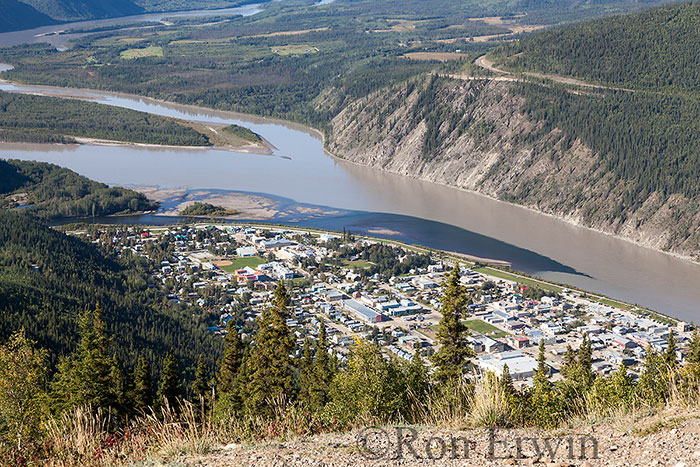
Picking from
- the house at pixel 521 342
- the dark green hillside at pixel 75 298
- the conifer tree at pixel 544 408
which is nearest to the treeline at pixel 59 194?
the dark green hillside at pixel 75 298

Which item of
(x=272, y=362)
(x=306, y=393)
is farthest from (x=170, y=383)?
(x=272, y=362)

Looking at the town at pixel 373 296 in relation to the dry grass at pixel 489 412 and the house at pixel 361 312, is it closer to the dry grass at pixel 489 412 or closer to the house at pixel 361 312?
the house at pixel 361 312

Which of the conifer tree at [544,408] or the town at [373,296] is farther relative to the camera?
the town at [373,296]

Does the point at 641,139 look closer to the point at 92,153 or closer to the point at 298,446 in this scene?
the point at 92,153

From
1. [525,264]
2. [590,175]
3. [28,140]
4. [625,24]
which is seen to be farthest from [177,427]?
[28,140]

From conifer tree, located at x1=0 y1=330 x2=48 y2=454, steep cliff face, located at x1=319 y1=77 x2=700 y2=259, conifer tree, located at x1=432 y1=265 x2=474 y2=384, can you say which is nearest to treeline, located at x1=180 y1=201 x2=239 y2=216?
steep cliff face, located at x1=319 y1=77 x2=700 y2=259

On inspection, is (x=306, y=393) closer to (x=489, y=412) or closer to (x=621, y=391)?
(x=621, y=391)
